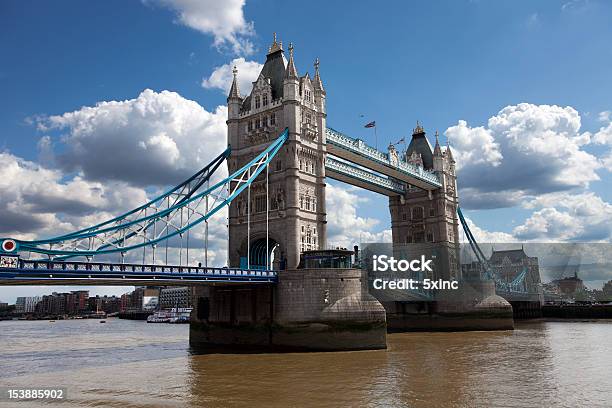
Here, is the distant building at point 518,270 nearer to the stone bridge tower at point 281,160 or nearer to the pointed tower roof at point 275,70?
the stone bridge tower at point 281,160

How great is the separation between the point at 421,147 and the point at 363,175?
21.0 m

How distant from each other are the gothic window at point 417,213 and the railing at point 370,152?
4975mm

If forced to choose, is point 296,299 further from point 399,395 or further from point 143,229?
point 399,395

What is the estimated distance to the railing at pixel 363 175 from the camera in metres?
56.7

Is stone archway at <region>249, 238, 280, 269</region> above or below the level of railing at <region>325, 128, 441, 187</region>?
below

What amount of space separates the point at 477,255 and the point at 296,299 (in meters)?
51.6

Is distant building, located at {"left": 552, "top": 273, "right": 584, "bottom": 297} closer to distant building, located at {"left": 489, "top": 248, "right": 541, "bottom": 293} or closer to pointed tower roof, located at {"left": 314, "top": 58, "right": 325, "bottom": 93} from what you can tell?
distant building, located at {"left": 489, "top": 248, "right": 541, "bottom": 293}

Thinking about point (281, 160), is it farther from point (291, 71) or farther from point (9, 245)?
point (9, 245)

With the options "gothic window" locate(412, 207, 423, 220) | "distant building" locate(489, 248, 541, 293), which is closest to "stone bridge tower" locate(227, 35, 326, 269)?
"gothic window" locate(412, 207, 423, 220)

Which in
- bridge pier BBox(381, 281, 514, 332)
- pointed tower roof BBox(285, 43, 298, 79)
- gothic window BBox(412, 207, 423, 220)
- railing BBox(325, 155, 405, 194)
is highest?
pointed tower roof BBox(285, 43, 298, 79)

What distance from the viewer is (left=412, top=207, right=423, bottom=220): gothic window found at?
77.1 metres

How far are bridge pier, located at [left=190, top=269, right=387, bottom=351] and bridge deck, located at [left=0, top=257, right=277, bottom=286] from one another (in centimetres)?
244

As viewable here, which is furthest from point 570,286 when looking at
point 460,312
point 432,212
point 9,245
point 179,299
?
point 179,299

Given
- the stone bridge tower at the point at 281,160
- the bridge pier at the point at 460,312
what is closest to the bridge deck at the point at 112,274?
the stone bridge tower at the point at 281,160
